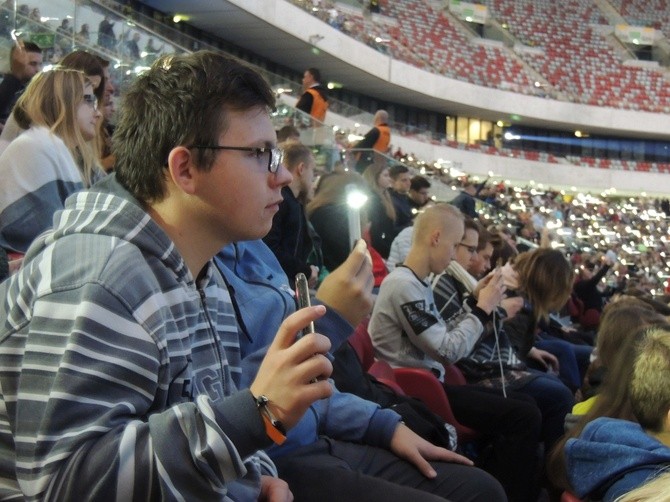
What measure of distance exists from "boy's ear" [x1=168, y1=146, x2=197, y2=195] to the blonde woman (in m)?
1.52

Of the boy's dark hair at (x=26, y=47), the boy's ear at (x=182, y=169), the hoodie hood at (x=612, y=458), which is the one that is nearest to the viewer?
the boy's ear at (x=182, y=169)

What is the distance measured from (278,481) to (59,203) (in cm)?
161

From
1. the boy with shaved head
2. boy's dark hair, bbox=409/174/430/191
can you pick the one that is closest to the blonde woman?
the boy with shaved head

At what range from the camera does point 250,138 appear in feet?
5.49

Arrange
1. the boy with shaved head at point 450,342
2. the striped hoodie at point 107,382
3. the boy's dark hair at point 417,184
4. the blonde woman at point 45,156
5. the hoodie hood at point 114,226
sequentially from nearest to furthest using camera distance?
the striped hoodie at point 107,382
the hoodie hood at point 114,226
the blonde woman at point 45,156
the boy with shaved head at point 450,342
the boy's dark hair at point 417,184

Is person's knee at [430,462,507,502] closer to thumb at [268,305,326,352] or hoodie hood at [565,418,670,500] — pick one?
hoodie hood at [565,418,670,500]

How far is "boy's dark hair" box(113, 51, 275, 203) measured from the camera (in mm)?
1628

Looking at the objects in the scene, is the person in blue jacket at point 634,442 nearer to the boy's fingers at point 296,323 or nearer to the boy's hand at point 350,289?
the boy's hand at point 350,289

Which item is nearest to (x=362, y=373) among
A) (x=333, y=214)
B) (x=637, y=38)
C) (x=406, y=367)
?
(x=406, y=367)

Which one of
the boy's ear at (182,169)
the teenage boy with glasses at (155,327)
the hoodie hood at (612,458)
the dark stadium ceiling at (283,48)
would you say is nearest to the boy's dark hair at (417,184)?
the hoodie hood at (612,458)

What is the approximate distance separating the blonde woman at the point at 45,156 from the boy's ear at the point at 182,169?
1.52 metres

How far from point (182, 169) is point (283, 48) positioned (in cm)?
2081

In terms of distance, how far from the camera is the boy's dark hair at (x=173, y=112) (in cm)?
163

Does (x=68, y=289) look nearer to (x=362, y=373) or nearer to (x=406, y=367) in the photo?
(x=362, y=373)
